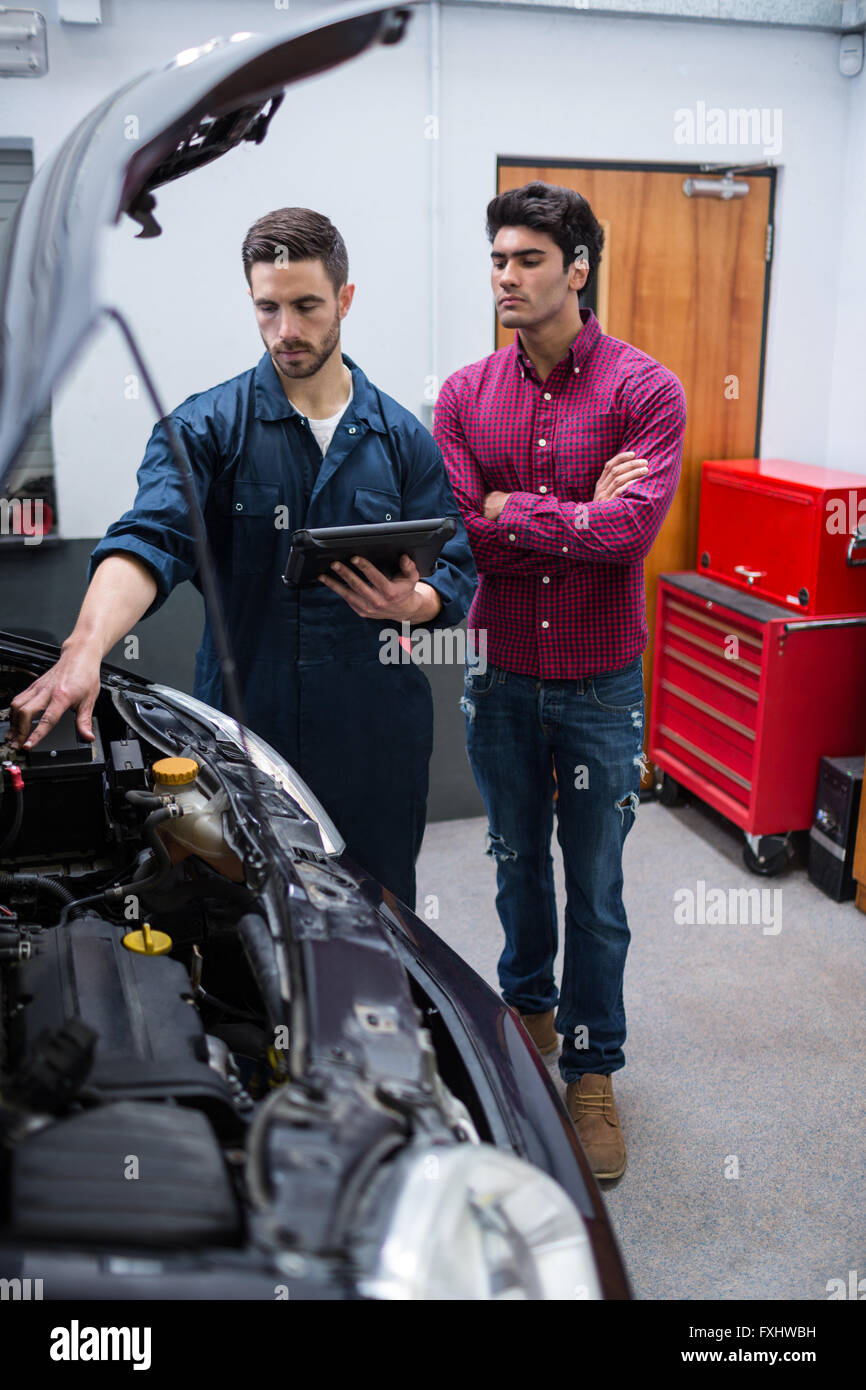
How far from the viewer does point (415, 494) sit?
1.98 m

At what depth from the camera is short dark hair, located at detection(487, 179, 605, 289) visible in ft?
6.25

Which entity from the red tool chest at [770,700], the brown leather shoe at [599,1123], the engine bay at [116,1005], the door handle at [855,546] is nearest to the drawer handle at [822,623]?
the red tool chest at [770,700]

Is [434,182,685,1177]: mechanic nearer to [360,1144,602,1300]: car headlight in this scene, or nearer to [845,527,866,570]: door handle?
[360,1144,602,1300]: car headlight

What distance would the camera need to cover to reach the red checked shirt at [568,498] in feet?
6.24

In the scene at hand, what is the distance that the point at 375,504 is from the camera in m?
1.92

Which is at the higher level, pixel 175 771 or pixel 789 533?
pixel 789 533

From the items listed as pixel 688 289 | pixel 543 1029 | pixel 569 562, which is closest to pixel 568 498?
pixel 569 562

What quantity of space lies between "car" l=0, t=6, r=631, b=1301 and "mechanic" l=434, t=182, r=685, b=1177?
2.04 feet

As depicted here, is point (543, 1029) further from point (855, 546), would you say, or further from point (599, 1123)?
point (855, 546)

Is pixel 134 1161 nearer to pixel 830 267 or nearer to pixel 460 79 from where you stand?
pixel 460 79

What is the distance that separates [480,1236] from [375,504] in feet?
4.36

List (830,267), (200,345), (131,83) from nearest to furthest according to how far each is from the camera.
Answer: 1. (131,83)
2. (200,345)
3. (830,267)
